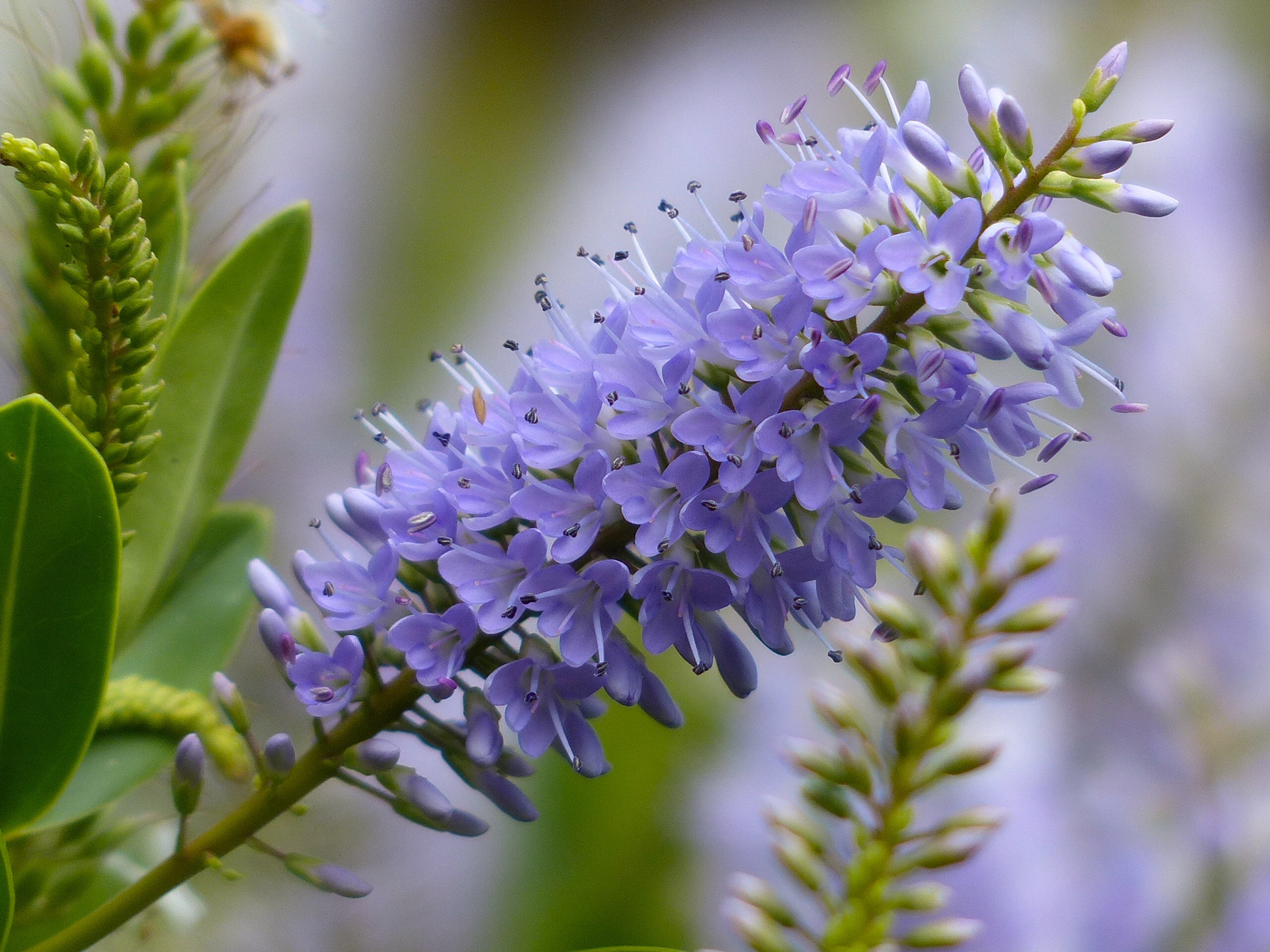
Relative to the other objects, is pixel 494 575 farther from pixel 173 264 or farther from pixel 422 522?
pixel 173 264

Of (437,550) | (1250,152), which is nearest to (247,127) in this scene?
(437,550)

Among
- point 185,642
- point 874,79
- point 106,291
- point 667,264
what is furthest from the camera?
point 667,264

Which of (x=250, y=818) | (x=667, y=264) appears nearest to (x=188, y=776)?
(x=250, y=818)

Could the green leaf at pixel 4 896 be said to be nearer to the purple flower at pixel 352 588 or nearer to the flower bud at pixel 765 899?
the purple flower at pixel 352 588

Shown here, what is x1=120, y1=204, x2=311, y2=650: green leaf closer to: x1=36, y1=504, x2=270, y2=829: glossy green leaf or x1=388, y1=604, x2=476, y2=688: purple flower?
x1=36, y1=504, x2=270, y2=829: glossy green leaf

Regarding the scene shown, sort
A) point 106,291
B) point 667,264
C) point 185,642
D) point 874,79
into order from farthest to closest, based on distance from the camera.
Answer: point 667,264 < point 185,642 < point 874,79 < point 106,291

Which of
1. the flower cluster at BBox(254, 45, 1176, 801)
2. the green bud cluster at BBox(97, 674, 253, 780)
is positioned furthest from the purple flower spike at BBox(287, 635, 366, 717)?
the green bud cluster at BBox(97, 674, 253, 780)
